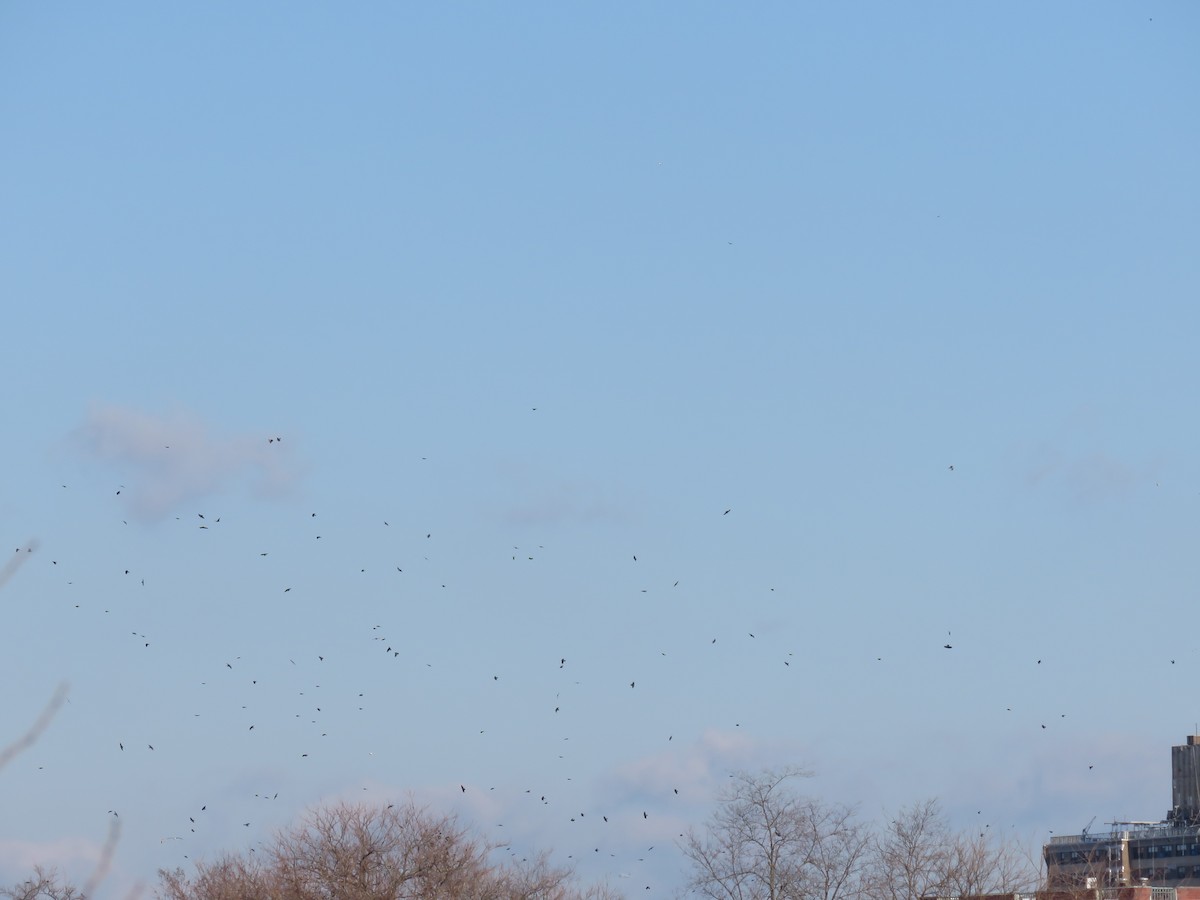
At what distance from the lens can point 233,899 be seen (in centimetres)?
6525

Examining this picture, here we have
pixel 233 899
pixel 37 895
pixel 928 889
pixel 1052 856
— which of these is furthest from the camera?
pixel 1052 856

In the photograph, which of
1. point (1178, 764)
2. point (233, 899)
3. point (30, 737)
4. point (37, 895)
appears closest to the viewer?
point (30, 737)

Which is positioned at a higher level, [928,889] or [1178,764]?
[1178,764]

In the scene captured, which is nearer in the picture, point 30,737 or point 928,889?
point 30,737

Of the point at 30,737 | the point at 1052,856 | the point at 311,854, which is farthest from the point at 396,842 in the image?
the point at 1052,856

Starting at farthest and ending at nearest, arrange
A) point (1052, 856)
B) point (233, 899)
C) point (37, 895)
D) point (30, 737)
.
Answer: point (1052, 856) < point (37, 895) < point (233, 899) < point (30, 737)

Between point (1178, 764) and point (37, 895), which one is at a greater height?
point (1178, 764)

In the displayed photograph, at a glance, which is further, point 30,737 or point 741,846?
point 741,846

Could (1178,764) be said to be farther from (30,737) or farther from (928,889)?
(30,737)

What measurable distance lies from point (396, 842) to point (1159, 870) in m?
91.3

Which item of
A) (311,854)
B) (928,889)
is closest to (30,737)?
(311,854)

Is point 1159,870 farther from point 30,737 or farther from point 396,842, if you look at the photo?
point 30,737

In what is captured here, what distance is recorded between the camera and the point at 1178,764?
504 feet

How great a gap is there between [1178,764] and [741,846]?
8922 centimetres
